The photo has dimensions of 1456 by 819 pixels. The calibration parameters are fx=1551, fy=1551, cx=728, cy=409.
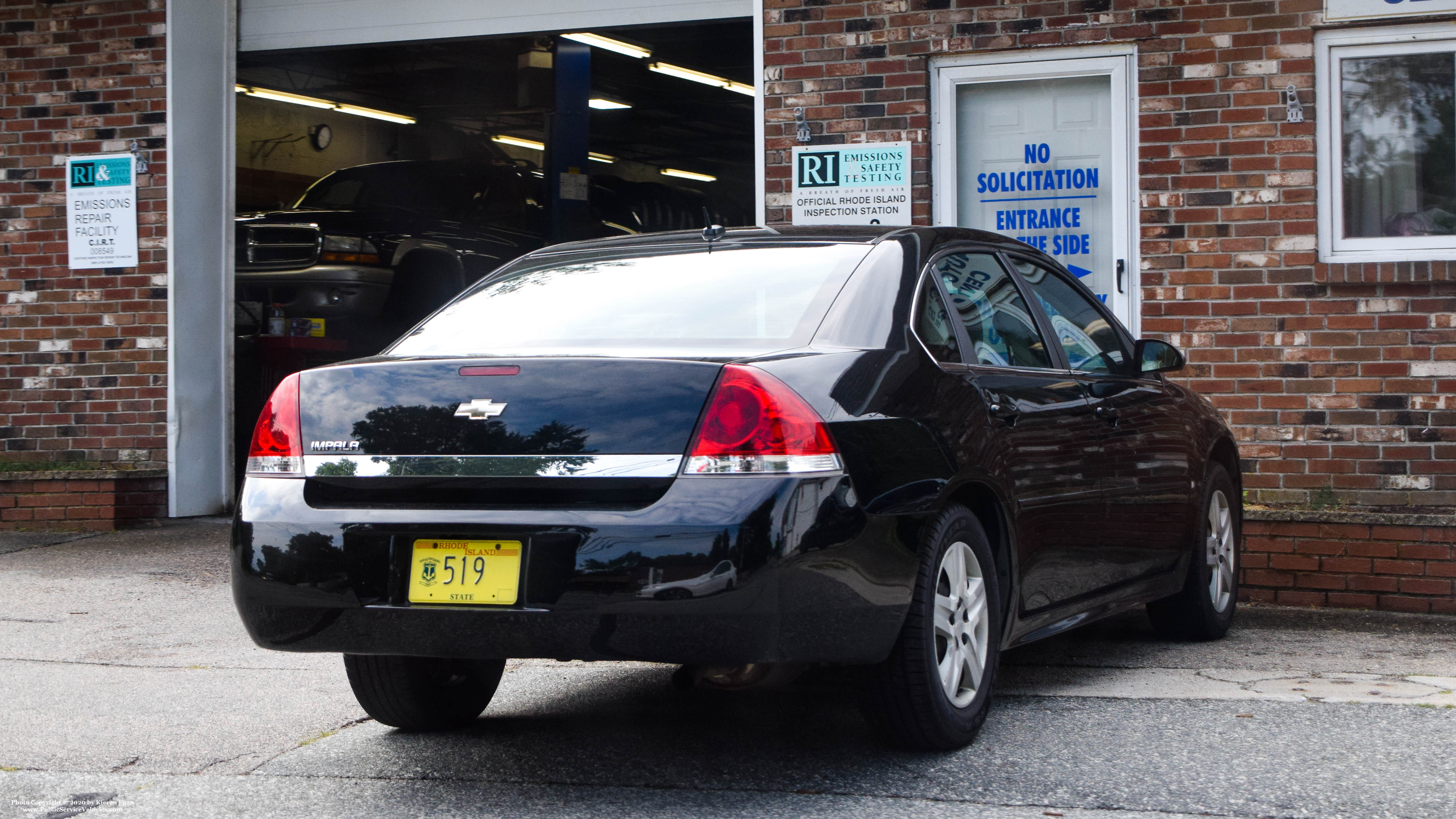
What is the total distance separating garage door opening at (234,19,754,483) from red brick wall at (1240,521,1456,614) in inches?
179

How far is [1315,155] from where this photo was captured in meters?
7.55

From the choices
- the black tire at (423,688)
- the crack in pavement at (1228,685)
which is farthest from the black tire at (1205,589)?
the black tire at (423,688)

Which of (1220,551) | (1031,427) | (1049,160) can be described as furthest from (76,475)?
(1031,427)

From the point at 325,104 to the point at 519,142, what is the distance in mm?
3347

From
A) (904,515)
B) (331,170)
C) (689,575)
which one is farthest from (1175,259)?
(331,170)

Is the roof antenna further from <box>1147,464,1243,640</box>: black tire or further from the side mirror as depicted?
<box>1147,464,1243,640</box>: black tire

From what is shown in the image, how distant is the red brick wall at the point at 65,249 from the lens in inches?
373

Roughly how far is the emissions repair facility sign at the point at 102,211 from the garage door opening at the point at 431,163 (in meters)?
1.09

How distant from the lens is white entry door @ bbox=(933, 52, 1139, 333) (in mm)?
7906

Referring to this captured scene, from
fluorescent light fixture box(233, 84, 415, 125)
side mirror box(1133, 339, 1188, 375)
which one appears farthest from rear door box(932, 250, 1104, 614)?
fluorescent light fixture box(233, 84, 415, 125)

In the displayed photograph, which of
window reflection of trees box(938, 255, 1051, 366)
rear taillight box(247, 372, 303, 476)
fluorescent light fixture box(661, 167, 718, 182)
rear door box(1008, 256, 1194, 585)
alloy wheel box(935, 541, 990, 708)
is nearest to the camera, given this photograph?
rear taillight box(247, 372, 303, 476)

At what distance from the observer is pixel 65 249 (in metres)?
9.64

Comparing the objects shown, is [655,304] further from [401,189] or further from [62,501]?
[401,189]

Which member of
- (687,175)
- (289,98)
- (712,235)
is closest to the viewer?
(712,235)
